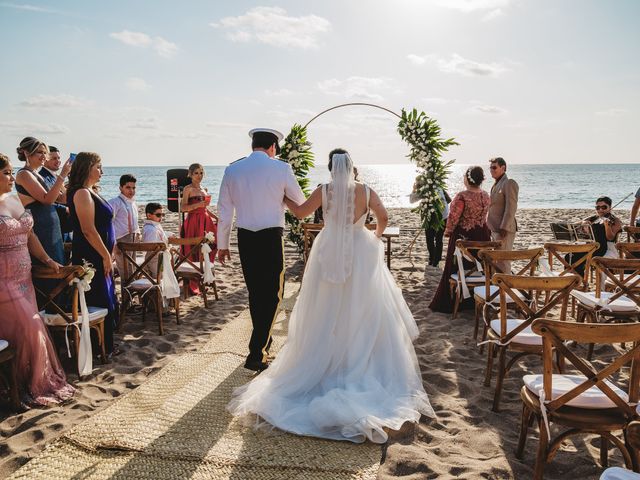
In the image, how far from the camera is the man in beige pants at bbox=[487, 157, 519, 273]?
6582 millimetres

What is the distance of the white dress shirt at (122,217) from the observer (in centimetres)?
652

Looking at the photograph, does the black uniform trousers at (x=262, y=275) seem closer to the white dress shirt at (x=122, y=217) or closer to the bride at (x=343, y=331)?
the bride at (x=343, y=331)

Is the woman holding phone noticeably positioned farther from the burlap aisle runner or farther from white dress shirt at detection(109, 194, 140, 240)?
the burlap aisle runner

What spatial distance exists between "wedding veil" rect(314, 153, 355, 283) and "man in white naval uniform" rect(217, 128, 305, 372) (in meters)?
0.45

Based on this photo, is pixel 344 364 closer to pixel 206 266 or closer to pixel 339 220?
pixel 339 220

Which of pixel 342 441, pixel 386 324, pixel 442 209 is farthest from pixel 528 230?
pixel 342 441

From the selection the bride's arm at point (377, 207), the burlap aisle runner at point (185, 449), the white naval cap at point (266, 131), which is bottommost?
the burlap aisle runner at point (185, 449)

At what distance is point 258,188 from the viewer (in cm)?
433

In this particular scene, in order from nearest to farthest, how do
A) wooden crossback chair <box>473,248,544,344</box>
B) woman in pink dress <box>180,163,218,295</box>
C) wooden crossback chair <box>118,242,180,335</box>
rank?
1. wooden crossback chair <box>473,248,544,344</box>
2. wooden crossback chair <box>118,242,180,335</box>
3. woman in pink dress <box>180,163,218,295</box>

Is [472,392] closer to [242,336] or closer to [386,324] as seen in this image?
[386,324]

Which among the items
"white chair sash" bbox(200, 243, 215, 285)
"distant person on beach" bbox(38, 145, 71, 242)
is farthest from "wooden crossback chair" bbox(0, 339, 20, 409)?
"white chair sash" bbox(200, 243, 215, 285)

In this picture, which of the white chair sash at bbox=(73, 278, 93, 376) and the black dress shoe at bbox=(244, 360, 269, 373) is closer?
the white chair sash at bbox=(73, 278, 93, 376)

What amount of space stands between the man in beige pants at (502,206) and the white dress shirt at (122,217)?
4.99 m

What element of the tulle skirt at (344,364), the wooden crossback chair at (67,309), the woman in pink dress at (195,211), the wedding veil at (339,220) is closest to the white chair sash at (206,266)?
the woman in pink dress at (195,211)
